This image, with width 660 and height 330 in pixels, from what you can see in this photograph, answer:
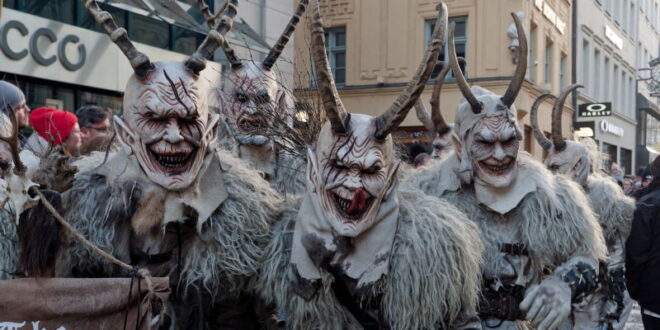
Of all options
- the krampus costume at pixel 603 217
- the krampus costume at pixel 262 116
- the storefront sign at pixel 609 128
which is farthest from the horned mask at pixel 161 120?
the storefront sign at pixel 609 128

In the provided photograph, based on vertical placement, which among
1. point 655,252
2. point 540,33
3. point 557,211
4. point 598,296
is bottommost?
point 598,296

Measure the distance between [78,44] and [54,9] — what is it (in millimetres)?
494

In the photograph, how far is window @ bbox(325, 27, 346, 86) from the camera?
1961 cm

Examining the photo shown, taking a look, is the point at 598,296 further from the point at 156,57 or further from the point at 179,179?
the point at 156,57

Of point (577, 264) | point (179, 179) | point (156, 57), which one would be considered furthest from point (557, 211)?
point (156, 57)

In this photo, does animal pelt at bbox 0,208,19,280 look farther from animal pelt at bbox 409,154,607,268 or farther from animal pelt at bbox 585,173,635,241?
animal pelt at bbox 585,173,635,241

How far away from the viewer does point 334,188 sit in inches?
139

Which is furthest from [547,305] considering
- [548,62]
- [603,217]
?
[548,62]

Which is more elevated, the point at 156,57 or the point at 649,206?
the point at 156,57

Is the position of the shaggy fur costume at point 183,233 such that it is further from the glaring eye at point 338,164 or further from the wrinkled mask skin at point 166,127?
the glaring eye at point 338,164

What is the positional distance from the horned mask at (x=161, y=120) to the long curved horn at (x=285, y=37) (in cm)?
114

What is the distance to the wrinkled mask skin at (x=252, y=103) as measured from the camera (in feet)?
16.0

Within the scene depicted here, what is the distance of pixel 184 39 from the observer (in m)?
11.5

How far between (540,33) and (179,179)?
56.7 feet
